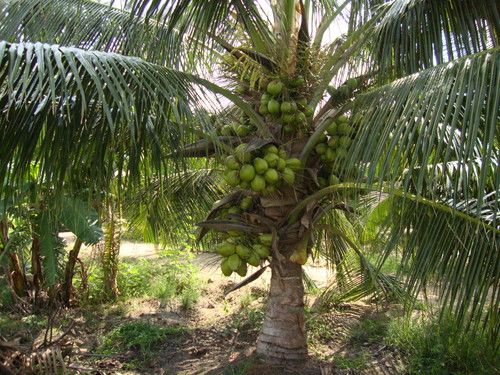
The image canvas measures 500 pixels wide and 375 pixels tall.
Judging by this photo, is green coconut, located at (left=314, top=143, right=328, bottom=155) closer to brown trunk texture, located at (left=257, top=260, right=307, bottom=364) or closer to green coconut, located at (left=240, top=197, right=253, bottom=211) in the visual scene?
green coconut, located at (left=240, top=197, right=253, bottom=211)

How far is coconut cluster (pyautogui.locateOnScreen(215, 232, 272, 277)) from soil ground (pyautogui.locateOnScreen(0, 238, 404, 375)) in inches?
30.1

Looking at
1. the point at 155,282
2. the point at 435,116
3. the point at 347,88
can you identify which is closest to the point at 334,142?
the point at 347,88

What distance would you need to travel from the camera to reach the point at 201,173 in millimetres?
4918

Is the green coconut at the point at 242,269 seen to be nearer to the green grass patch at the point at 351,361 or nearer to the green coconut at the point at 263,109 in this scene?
the green coconut at the point at 263,109

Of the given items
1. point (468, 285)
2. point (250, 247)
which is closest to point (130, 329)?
point (250, 247)

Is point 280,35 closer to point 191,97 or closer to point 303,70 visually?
point 303,70

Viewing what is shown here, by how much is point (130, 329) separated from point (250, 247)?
87.2 inches

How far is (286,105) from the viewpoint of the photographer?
337 cm

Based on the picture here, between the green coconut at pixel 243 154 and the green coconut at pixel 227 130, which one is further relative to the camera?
the green coconut at pixel 227 130

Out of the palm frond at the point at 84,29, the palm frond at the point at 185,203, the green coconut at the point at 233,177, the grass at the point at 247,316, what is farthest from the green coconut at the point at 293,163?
the grass at the point at 247,316

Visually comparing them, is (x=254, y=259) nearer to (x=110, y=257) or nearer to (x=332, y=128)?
(x=332, y=128)

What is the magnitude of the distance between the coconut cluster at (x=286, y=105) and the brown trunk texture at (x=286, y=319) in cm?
106

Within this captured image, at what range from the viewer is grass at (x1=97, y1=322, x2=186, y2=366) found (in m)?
4.79

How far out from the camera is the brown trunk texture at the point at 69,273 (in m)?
6.02
